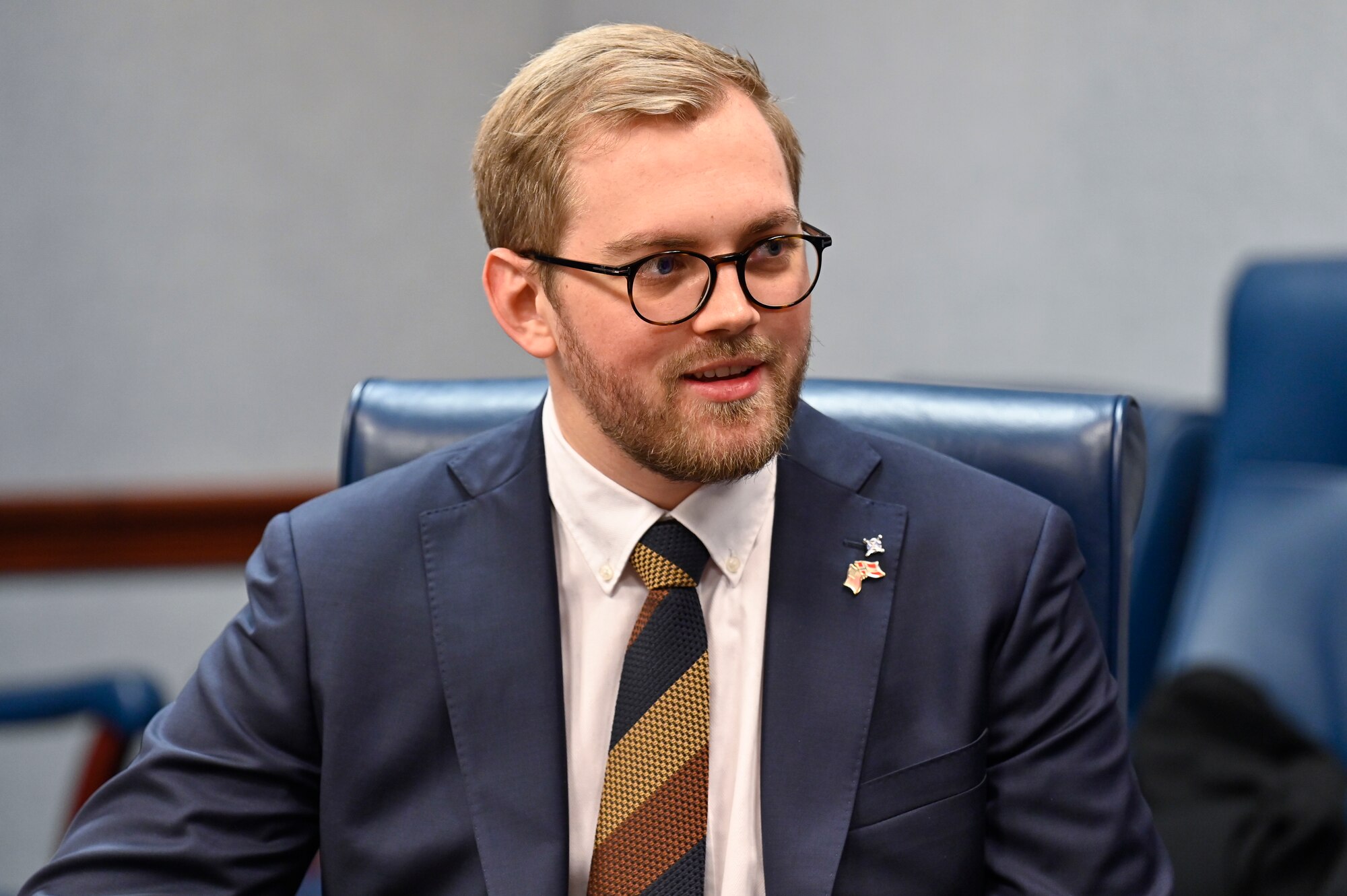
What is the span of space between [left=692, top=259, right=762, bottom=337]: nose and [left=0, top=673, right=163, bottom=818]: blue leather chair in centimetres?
103

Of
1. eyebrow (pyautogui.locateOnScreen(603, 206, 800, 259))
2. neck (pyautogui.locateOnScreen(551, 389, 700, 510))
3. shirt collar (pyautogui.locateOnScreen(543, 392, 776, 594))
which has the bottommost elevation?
shirt collar (pyautogui.locateOnScreen(543, 392, 776, 594))

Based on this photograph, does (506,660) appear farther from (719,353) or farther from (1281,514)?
(1281,514)

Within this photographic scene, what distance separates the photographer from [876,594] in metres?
1.20

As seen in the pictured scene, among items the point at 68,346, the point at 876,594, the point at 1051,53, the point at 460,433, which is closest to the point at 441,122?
the point at 68,346

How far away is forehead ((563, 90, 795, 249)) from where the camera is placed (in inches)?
43.3

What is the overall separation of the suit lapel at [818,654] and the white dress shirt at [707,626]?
0.03 metres

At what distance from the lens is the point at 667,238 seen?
1.10 meters

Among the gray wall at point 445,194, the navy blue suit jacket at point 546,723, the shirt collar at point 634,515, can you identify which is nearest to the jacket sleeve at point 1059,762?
the navy blue suit jacket at point 546,723

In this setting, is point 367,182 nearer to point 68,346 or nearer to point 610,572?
point 68,346

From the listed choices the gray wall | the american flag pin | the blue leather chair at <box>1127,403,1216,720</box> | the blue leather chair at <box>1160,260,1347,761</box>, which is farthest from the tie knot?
the gray wall

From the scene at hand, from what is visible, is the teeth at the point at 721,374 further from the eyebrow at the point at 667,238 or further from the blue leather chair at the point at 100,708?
the blue leather chair at the point at 100,708

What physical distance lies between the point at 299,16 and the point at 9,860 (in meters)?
1.73

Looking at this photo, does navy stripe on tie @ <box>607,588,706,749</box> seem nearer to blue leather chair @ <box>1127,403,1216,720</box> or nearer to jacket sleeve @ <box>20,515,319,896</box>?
jacket sleeve @ <box>20,515,319,896</box>

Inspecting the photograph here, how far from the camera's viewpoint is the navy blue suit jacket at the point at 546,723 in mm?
1134
